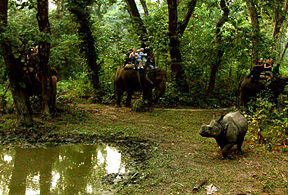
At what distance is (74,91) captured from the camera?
15039mm

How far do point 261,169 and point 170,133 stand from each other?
11.7 feet

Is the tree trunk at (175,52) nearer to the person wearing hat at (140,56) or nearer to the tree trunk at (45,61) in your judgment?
the person wearing hat at (140,56)

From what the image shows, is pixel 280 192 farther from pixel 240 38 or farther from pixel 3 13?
pixel 240 38

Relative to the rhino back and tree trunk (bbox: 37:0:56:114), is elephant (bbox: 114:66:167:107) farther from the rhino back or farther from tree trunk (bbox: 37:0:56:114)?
the rhino back

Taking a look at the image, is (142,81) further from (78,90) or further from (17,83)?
(17,83)

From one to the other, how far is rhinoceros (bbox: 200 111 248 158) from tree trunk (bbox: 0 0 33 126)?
5545 millimetres

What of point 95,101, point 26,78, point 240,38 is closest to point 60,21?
point 95,101

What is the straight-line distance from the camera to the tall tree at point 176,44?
559 inches

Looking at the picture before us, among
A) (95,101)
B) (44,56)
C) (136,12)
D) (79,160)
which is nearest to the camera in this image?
(79,160)

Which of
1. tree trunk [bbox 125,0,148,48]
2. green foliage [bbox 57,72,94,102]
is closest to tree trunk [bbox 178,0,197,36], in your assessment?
tree trunk [bbox 125,0,148,48]

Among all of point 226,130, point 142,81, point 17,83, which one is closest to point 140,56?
point 142,81

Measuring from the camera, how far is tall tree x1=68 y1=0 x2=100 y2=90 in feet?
44.4

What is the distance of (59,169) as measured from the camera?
6.41 meters

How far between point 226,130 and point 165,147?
1.83 m
